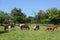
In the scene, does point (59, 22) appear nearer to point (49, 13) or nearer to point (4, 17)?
point (49, 13)

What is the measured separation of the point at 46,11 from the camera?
258ft

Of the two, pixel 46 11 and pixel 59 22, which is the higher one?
pixel 46 11

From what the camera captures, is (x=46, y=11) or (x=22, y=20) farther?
(x=22, y=20)

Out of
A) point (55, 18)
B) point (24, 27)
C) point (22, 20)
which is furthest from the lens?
point (22, 20)

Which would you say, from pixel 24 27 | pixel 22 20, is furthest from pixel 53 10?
pixel 24 27

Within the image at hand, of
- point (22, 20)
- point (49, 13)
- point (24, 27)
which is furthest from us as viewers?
point (22, 20)

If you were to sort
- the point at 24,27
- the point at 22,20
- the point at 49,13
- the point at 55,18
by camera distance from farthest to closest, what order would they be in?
the point at 22,20 → the point at 49,13 → the point at 55,18 → the point at 24,27

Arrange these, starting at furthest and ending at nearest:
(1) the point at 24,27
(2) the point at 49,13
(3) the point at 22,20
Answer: (3) the point at 22,20, (2) the point at 49,13, (1) the point at 24,27

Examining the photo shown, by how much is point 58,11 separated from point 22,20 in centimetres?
1965

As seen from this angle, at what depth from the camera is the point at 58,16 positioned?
7081 centimetres

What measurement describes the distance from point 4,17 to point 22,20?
41.3ft

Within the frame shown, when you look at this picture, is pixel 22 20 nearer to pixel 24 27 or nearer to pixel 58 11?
pixel 58 11

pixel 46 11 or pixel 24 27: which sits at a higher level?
pixel 46 11

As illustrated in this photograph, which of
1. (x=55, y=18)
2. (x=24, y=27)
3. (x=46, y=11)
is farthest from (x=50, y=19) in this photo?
(x=24, y=27)
